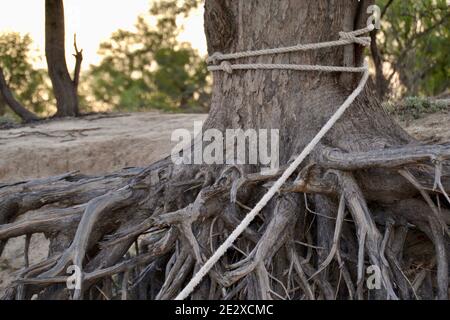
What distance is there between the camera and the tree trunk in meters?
7.98

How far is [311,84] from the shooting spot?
329cm

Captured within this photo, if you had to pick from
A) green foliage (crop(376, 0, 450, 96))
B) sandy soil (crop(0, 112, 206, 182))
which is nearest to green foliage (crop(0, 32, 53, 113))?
sandy soil (crop(0, 112, 206, 182))

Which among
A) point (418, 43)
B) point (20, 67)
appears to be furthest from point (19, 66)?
point (418, 43)

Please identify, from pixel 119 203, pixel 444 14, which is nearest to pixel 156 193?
pixel 119 203

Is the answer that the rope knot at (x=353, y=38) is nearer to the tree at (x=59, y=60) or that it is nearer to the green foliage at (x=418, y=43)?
the tree at (x=59, y=60)

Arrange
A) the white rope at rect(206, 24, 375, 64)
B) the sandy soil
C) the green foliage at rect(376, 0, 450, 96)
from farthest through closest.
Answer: the green foliage at rect(376, 0, 450, 96), the sandy soil, the white rope at rect(206, 24, 375, 64)

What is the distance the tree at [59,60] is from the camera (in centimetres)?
798

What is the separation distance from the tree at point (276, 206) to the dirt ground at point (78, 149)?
6.00ft

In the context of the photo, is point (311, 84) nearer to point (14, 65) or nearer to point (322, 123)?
point (322, 123)

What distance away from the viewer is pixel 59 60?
8219mm

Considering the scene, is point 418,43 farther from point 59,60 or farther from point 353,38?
point 353,38

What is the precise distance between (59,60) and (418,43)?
18.7 feet

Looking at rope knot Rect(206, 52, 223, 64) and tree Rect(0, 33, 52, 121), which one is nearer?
rope knot Rect(206, 52, 223, 64)

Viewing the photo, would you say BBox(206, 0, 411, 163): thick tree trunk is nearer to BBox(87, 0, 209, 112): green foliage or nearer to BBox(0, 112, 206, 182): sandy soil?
BBox(0, 112, 206, 182): sandy soil
